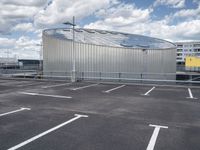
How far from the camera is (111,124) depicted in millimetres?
6684

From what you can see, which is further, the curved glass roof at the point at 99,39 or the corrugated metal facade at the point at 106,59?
the curved glass roof at the point at 99,39

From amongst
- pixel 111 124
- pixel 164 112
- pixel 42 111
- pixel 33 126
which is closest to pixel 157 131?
pixel 111 124

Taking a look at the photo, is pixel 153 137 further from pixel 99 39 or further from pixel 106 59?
pixel 99 39

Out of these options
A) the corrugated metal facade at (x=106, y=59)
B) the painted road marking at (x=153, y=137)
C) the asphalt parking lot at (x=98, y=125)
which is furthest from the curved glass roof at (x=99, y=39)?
the painted road marking at (x=153, y=137)

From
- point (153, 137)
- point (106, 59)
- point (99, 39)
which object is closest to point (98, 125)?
point (153, 137)

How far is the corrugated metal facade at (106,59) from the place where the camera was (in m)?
23.4

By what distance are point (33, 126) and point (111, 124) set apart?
7.90ft

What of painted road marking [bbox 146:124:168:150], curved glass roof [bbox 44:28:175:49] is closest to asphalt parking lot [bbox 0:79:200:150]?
painted road marking [bbox 146:124:168:150]

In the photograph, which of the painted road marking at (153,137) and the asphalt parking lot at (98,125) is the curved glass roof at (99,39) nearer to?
the asphalt parking lot at (98,125)

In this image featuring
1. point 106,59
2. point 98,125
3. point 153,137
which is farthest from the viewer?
point 106,59

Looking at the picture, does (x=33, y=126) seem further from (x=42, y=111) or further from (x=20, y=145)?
(x=42, y=111)

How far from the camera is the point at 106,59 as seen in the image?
23.5 m

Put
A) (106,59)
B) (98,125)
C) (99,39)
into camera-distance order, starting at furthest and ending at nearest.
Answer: (99,39) → (106,59) → (98,125)

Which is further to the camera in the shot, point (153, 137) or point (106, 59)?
point (106, 59)
